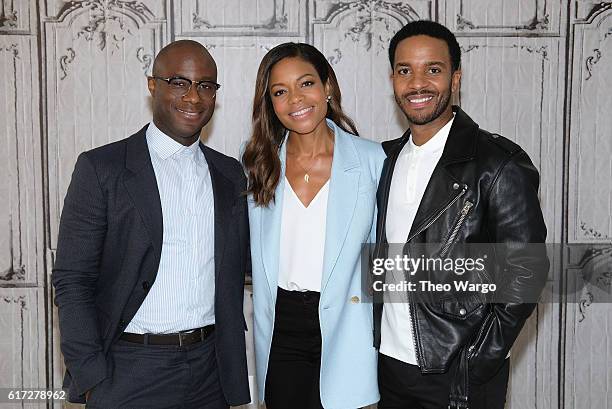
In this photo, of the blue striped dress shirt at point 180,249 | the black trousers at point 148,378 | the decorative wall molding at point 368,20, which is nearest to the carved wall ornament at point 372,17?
the decorative wall molding at point 368,20

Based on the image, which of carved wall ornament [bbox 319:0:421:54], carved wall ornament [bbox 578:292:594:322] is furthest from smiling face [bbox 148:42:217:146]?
carved wall ornament [bbox 578:292:594:322]

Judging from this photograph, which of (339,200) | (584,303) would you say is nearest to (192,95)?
(339,200)

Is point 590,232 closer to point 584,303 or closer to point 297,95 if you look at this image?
point 584,303

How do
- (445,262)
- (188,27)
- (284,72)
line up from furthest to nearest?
1. (188,27)
2. (284,72)
3. (445,262)

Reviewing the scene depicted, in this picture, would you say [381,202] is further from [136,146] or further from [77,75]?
[77,75]

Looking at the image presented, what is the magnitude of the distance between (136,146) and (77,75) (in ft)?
4.58

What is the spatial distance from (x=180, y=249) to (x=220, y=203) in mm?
240

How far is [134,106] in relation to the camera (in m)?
3.43

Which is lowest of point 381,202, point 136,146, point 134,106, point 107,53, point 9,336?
point 9,336

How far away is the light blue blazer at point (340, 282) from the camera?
229cm

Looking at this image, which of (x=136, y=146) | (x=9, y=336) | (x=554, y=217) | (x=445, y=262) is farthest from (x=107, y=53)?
(x=554, y=217)

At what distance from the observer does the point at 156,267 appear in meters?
2.15

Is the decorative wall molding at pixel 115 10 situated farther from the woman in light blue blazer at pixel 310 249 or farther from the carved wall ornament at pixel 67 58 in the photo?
the woman in light blue blazer at pixel 310 249

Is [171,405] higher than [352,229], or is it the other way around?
[352,229]
